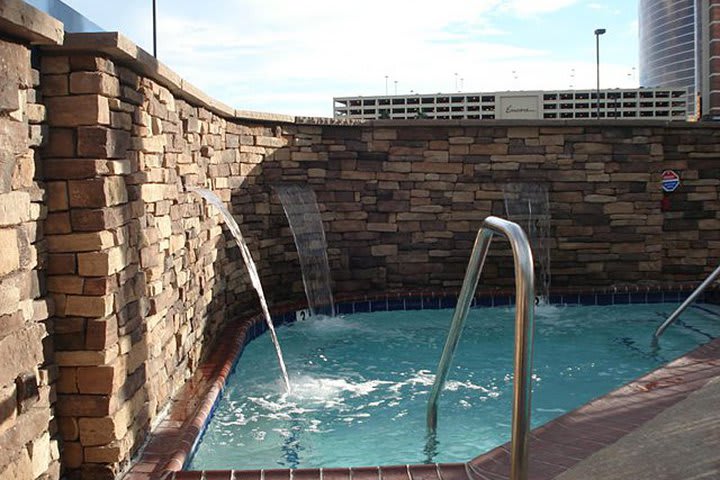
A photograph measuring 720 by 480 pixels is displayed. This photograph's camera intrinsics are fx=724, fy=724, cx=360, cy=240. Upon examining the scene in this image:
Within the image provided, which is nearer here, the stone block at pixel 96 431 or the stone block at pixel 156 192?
the stone block at pixel 96 431

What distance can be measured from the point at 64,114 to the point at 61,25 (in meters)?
0.40

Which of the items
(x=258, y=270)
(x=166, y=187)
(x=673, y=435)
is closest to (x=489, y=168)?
(x=258, y=270)

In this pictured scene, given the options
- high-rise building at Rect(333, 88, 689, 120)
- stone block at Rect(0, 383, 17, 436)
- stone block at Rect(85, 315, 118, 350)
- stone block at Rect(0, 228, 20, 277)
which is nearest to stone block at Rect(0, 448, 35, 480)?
stone block at Rect(0, 383, 17, 436)

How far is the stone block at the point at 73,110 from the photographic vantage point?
3.30 m

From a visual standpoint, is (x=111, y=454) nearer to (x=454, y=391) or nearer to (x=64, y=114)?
(x=64, y=114)

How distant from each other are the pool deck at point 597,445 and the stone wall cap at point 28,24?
204 centimetres

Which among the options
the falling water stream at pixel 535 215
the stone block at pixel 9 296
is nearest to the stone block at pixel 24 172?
the stone block at pixel 9 296

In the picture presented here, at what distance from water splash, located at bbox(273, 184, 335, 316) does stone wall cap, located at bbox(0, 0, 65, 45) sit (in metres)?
5.30

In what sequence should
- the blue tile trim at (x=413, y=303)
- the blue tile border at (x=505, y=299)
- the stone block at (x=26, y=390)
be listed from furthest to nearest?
the blue tile trim at (x=413, y=303) < the blue tile border at (x=505, y=299) < the stone block at (x=26, y=390)

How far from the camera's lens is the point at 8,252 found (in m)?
2.77

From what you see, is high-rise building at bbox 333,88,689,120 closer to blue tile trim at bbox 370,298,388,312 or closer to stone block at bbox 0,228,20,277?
blue tile trim at bbox 370,298,388,312

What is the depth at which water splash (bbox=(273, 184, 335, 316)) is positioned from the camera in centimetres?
844

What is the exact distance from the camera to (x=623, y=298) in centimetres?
898

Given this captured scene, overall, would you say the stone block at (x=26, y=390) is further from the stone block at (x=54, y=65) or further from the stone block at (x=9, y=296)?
the stone block at (x=54, y=65)
